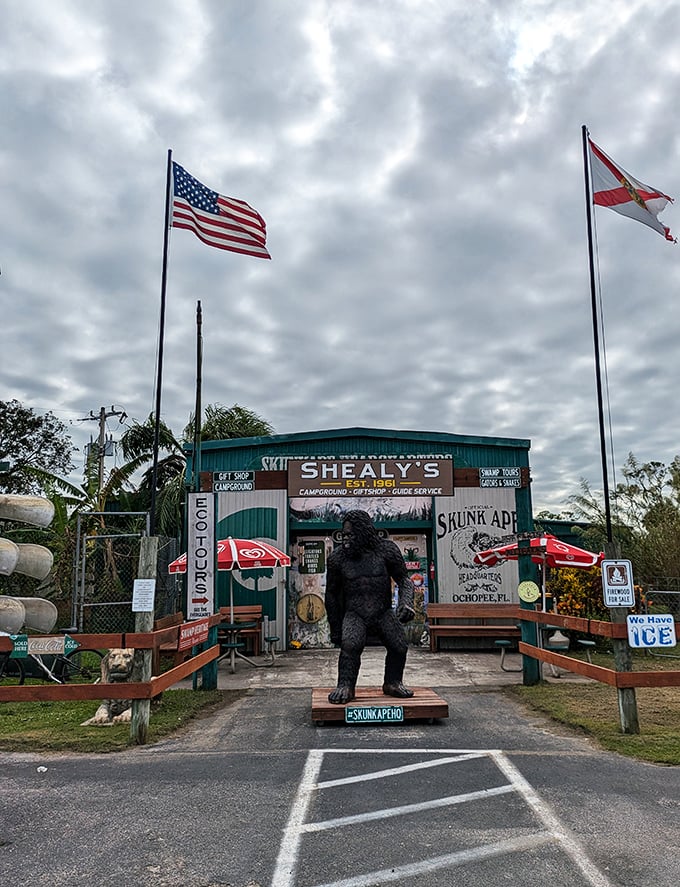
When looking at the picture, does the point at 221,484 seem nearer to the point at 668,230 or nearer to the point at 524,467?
the point at 524,467

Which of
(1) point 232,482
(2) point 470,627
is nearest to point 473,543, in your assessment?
(2) point 470,627

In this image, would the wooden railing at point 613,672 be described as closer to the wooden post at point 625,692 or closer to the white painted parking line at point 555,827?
the wooden post at point 625,692

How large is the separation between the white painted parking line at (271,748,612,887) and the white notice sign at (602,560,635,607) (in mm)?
1825

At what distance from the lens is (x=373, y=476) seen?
Result: 49.2 feet

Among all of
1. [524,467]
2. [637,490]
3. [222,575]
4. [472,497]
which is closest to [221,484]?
[222,575]

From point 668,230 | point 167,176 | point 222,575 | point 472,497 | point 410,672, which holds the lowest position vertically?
point 410,672

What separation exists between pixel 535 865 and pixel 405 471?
38.5ft

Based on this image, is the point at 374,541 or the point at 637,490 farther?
A: the point at 637,490

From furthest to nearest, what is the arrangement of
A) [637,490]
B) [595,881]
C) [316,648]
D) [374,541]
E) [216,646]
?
[637,490] < [316,648] < [216,646] < [374,541] < [595,881]

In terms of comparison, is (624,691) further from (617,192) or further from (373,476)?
(373,476)

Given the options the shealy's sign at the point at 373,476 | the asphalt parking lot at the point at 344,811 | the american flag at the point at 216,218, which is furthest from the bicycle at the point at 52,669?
the shealy's sign at the point at 373,476

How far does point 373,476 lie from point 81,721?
8735 mm

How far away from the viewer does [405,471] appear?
49.4 feet

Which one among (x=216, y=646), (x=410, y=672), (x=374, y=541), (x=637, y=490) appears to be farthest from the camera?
(x=637, y=490)
